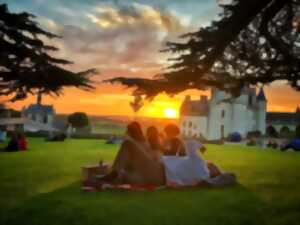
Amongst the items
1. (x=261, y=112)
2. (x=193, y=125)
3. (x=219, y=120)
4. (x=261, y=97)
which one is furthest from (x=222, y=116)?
(x=261, y=97)

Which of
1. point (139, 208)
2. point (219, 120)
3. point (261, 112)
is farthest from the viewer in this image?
point (261, 112)

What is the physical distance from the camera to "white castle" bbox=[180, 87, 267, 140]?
6312cm

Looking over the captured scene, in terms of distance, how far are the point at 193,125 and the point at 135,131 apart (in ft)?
195

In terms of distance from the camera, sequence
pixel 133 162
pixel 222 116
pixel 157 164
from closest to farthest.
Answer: pixel 133 162, pixel 157 164, pixel 222 116

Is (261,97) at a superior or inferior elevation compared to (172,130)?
superior

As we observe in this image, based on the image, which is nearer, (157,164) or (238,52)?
(157,164)

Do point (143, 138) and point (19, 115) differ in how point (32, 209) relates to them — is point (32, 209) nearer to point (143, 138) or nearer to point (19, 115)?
point (143, 138)

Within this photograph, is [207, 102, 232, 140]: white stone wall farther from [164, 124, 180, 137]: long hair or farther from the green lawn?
[164, 124, 180, 137]: long hair

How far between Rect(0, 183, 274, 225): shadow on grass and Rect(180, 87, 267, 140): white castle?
51.9 meters

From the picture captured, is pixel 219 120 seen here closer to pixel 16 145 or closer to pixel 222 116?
pixel 222 116

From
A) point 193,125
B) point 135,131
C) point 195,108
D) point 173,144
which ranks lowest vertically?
point 173,144

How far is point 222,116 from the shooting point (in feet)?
211

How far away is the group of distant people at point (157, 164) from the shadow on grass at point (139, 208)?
583mm

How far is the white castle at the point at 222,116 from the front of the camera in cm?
6312
